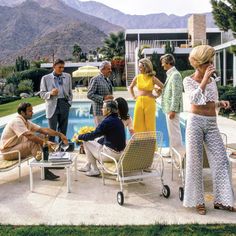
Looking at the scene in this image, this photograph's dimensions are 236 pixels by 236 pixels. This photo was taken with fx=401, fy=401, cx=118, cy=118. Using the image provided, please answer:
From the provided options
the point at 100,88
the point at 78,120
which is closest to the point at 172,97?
the point at 100,88

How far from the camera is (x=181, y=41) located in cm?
3378

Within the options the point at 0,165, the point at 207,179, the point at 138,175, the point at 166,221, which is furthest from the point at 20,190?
the point at 207,179

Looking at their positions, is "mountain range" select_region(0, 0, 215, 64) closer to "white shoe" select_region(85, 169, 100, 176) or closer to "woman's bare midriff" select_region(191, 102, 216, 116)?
"white shoe" select_region(85, 169, 100, 176)

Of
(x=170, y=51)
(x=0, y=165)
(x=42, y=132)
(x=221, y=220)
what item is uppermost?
(x=170, y=51)

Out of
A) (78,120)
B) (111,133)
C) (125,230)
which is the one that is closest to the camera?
(125,230)

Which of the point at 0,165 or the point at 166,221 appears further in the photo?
the point at 0,165

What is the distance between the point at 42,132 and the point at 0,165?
2.76 feet

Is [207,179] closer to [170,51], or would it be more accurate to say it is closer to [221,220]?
[221,220]

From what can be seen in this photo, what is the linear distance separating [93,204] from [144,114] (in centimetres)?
254

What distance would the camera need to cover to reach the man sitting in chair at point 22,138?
17.6 feet

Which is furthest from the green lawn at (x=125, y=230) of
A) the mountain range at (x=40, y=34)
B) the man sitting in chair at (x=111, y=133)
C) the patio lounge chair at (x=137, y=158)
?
the mountain range at (x=40, y=34)

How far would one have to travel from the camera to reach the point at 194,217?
400 centimetres

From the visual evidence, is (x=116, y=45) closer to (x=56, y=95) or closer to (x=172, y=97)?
(x=56, y=95)

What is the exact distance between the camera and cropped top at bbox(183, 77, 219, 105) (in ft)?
13.3
